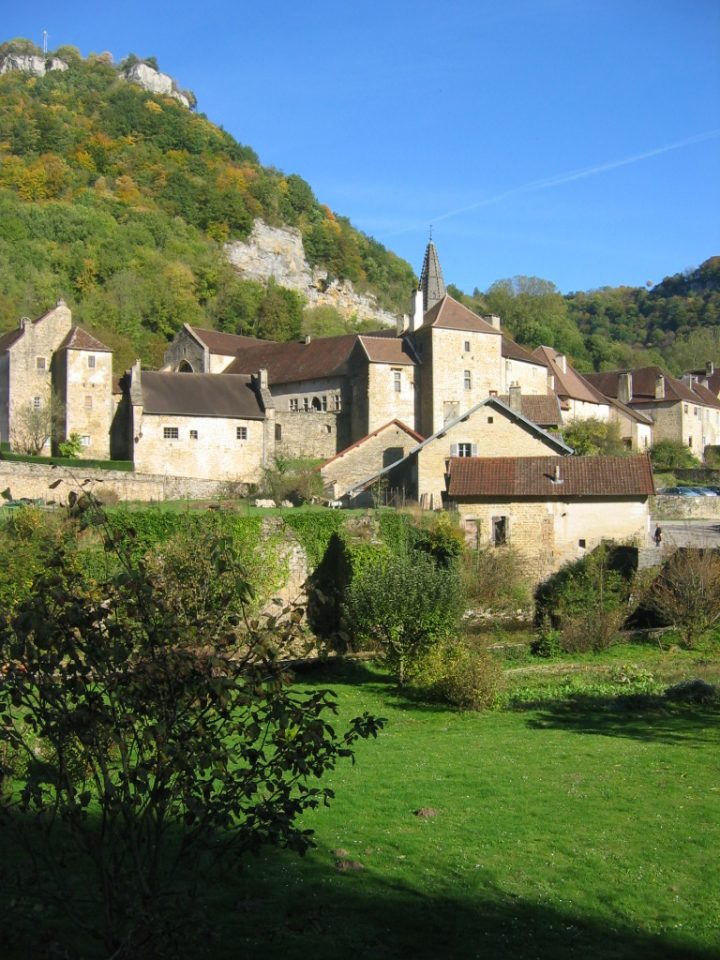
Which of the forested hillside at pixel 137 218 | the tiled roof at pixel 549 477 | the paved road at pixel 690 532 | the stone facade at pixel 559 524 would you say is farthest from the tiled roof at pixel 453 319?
the forested hillside at pixel 137 218

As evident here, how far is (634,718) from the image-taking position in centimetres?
1838

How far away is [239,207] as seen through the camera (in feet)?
325

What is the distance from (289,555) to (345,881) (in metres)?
18.0

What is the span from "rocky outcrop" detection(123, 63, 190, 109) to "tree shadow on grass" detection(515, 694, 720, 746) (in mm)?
126501

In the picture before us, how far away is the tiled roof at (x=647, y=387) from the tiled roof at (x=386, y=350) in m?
24.6

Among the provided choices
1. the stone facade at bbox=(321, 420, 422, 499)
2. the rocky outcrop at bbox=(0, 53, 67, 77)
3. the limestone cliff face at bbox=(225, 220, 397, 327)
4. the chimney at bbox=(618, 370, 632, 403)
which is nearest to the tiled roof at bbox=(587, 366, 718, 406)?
the chimney at bbox=(618, 370, 632, 403)

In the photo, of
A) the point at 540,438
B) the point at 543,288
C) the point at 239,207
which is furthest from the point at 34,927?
the point at 543,288

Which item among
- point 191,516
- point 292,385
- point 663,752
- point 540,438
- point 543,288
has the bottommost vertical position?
point 663,752

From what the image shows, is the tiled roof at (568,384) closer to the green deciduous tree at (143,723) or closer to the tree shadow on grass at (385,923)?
the tree shadow on grass at (385,923)

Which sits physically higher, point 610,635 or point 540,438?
point 540,438

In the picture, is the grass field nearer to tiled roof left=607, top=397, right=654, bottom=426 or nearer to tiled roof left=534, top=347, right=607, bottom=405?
tiled roof left=534, top=347, right=607, bottom=405

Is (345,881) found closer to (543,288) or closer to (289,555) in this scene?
(289,555)

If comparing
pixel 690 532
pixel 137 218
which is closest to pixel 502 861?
pixel 690 532

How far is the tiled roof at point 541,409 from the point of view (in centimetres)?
4669
